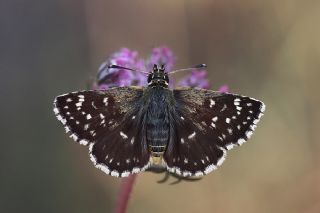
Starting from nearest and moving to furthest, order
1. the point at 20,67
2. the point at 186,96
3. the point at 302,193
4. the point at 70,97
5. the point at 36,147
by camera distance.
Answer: the point at 70,97 < the point at 186,96 < the point at 302,193 < the point at 36,147 < the point at 20,67

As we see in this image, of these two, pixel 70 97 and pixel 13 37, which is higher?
pixel 13 37

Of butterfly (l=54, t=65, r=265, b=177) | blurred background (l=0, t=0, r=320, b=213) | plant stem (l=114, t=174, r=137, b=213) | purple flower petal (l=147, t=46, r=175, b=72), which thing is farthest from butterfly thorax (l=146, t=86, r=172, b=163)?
blurred background (l=0, t=0, r=320, b=213)

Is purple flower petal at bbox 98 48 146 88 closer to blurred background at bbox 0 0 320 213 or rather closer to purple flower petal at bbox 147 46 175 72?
purple flower petal at bbox 147 46 175 72

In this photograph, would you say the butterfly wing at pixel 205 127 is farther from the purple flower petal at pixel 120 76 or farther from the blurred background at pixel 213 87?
the blurred background at pixel 213 87

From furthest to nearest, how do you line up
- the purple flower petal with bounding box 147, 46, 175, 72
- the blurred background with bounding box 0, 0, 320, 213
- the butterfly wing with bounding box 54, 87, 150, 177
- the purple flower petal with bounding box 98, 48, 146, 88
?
the blurred background with bounding box 0, 0, 320, 213, the purple flower petal with bounding box 147, 46, 175, 72, the purple flower petal with bounding box 98, 48, 146, 88, the butterfly wing with bounding box 54, 87, 150, 177

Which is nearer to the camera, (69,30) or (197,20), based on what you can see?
(197,20)

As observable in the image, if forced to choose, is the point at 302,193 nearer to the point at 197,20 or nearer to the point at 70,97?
the point at 197,20

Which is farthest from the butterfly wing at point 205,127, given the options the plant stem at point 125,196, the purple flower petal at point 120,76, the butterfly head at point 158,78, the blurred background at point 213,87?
the blurred background at point 213,87

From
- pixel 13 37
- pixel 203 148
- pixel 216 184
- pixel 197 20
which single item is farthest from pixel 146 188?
pixel 203 148
